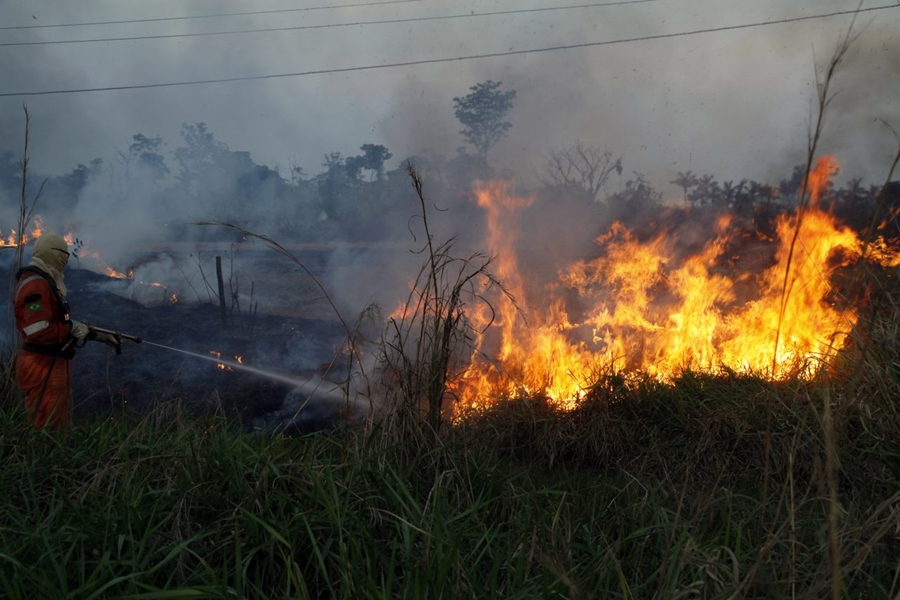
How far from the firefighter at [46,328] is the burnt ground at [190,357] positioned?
0.95 meters

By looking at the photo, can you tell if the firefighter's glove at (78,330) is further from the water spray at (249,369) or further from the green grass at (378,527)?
the water spray at (249,369)

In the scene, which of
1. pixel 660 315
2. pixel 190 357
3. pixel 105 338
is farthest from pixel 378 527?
→ pixel 190 357

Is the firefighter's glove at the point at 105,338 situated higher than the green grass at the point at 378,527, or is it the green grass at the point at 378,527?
the firefighter's glove at the point at 105,338

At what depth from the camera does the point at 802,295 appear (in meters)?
6.24

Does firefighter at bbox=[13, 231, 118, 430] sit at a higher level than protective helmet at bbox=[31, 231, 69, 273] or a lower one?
lower

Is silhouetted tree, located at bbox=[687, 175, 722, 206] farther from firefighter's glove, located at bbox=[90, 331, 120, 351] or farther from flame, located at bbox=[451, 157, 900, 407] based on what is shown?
firefighter's glove, located at bbox=[90, 331, 120, 351]

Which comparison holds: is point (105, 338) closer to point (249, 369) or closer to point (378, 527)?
point (249, 369)

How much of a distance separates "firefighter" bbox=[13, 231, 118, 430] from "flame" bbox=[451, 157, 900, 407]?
328 cm

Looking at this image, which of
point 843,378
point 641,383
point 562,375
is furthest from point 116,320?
point 843,378

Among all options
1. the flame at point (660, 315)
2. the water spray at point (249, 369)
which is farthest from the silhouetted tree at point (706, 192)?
the water spray at point (249, 369)

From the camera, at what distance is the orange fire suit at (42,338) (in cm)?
460

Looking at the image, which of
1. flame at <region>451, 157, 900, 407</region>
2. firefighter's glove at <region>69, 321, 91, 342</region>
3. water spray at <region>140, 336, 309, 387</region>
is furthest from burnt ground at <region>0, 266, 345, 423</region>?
flame at <region>451, 157, 900, 407</region>

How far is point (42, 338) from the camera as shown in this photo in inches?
185

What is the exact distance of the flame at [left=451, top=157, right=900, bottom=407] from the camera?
588 centimetres
